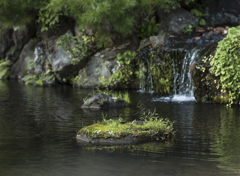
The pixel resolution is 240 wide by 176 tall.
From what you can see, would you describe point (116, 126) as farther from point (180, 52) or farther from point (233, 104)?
point (180, 52)

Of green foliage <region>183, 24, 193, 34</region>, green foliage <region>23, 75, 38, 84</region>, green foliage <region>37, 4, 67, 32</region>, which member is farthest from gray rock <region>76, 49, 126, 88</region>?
green foliage <region>23, 75, 38, 84</region>

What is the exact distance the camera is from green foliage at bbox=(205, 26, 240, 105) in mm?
9177

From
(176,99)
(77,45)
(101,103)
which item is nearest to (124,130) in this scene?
(101,103)

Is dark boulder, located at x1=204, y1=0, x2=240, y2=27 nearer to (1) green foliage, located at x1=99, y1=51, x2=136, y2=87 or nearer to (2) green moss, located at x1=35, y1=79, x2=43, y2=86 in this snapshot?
(1) green foliage, located at x1=99, y1=51, x2=136, y2=87

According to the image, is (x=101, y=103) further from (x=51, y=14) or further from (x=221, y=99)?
(x=51, y=14)

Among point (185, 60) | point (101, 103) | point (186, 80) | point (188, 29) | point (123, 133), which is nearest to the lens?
point (123, 133)

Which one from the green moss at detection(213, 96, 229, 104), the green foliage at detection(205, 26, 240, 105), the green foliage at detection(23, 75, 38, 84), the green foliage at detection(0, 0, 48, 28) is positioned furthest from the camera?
the green foliage at detection(23, 75, 38, 84)

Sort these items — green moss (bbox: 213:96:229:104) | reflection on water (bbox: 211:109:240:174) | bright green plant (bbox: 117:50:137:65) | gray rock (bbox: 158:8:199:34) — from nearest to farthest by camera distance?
reflection on water (bbox: 211:109:240:174) < green moss (bbox: 213:96:229:104) < bright green plant (bbox: 117:50:137:65) < gray rock (bbox: 158:8:199:34)

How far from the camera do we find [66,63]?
16750 mm

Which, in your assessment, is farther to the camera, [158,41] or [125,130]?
[158,41]

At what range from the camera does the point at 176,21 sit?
15.8 metres

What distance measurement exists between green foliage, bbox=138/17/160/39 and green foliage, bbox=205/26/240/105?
650 centimetres

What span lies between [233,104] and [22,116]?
6.16 meters

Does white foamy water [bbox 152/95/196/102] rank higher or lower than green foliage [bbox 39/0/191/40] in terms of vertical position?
lower
